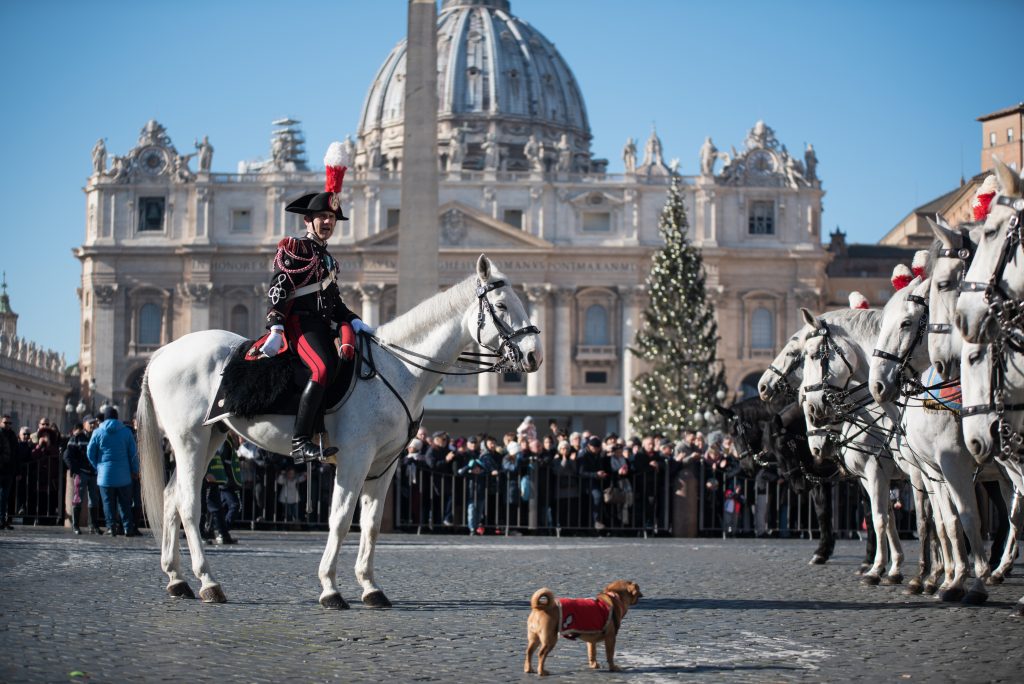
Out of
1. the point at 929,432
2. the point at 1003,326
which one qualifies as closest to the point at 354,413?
the point at 929,432

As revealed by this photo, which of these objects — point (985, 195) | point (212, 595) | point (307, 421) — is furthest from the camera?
point (212, 595)

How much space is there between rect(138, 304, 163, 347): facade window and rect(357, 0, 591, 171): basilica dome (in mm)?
26883

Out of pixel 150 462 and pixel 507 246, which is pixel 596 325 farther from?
pixel 150 462

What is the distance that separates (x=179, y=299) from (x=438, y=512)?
206ft

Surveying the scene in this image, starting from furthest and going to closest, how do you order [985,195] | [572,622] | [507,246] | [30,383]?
[507,246]
[30,383]
[985,195]
[572,622]

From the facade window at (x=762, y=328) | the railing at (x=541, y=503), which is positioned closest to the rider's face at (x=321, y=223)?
the railing at (x=541, y=503)

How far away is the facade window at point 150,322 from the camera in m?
83.6

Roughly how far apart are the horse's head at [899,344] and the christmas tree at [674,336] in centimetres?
4880

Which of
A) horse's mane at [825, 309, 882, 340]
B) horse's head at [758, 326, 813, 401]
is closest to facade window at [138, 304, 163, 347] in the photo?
horse's head at [758, 326, 813, 401]

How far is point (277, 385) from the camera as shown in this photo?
389 inches

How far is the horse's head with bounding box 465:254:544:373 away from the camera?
991 centimetres

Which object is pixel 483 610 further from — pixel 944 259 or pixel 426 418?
pixel 426 418

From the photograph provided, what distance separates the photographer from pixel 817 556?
15227 mm

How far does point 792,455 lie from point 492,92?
98.2 meters
